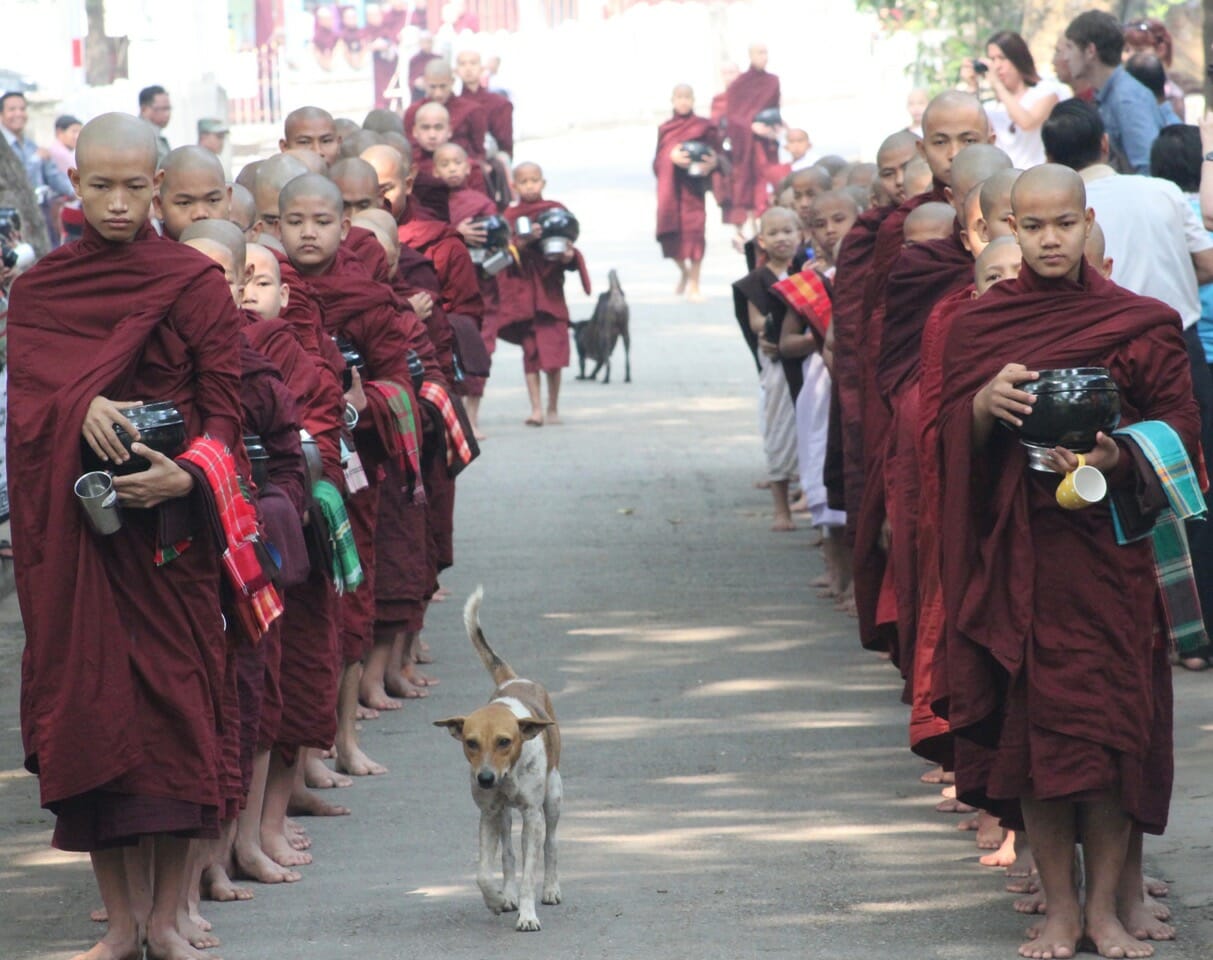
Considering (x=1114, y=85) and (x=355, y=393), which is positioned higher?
(x=1114, y=85)

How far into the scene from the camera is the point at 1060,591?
5.07 metres

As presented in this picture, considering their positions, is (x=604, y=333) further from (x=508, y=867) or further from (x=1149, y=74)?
(x=508, y=867)

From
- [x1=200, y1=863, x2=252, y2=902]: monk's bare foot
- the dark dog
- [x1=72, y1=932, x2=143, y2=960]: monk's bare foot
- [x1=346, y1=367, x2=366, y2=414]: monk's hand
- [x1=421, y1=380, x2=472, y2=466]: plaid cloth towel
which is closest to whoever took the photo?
[x1=72, y1=932, x2=143, y2=960]: monk's bare foot

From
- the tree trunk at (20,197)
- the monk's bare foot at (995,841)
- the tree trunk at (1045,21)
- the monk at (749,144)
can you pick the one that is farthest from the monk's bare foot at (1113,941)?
the monk at (749,144)

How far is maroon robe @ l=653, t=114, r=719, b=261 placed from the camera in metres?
21.4

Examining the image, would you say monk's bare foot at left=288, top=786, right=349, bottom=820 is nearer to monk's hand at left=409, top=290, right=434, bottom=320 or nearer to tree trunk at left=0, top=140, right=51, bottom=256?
monk's hand at left=409, top=290, right=434, bottom=320

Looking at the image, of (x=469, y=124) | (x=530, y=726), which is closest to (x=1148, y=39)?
(x=469, y=124)

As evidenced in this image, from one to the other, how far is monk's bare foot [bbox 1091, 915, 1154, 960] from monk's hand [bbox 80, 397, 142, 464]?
2405mm

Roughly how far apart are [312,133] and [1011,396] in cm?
472

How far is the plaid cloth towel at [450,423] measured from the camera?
7.95 m

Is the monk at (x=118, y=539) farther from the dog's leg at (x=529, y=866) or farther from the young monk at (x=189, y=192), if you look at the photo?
the young monk at (x=189, y=192)

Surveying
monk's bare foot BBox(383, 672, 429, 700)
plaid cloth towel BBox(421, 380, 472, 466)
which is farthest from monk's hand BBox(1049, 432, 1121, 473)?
monk's bare foot BBox(383, 672, 429, 700)

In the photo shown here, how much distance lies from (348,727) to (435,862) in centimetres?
112

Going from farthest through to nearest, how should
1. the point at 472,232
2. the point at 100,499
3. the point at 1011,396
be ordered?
the point at 472,232 < the point at 1011,396 < the point at 100,499
